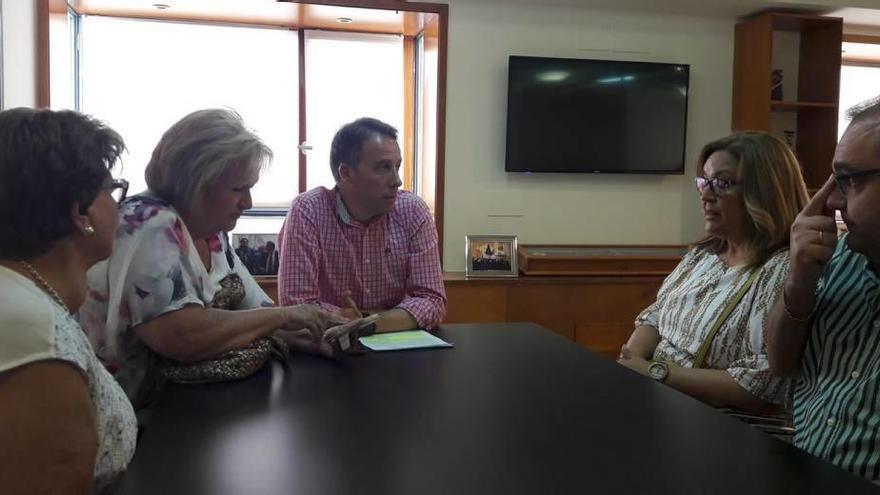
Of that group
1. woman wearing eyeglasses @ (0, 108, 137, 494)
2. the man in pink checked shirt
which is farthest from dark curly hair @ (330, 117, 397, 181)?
woman wearing eyeglasses @ (0, 108, 137, 494)

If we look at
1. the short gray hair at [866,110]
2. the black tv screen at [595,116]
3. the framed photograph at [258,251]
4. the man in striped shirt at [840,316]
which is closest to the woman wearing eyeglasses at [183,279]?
the man in striped shirt at [840,316]

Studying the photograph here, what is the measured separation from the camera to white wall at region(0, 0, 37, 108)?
283cm

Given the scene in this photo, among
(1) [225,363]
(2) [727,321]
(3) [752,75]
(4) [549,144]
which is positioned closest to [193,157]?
(1) [225,363]

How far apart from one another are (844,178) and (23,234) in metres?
1.35

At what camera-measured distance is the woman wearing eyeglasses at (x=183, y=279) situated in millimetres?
1382

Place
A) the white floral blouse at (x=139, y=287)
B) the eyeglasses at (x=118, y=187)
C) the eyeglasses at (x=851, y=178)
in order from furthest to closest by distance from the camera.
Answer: the white floral blouse at (x=139, y=287)
the eyeglasses at (x=851, y=178)
the eyeglasses at (x=118, y=187)

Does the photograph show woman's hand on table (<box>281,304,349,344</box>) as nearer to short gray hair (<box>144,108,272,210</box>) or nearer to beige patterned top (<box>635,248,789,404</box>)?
short gray hair (<box>144,108,272,210</box>)

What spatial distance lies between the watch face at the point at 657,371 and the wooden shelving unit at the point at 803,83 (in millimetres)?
2762

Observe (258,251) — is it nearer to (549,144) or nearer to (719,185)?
(549,144)

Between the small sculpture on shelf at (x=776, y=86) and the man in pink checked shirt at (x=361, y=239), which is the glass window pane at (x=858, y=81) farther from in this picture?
the man in pink checked shirt at (x=361, y=239)

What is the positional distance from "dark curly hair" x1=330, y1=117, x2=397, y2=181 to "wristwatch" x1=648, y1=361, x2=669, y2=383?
3.86 feet

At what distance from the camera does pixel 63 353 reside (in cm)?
85

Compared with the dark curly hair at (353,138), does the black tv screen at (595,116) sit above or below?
above

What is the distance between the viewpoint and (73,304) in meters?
1.01
